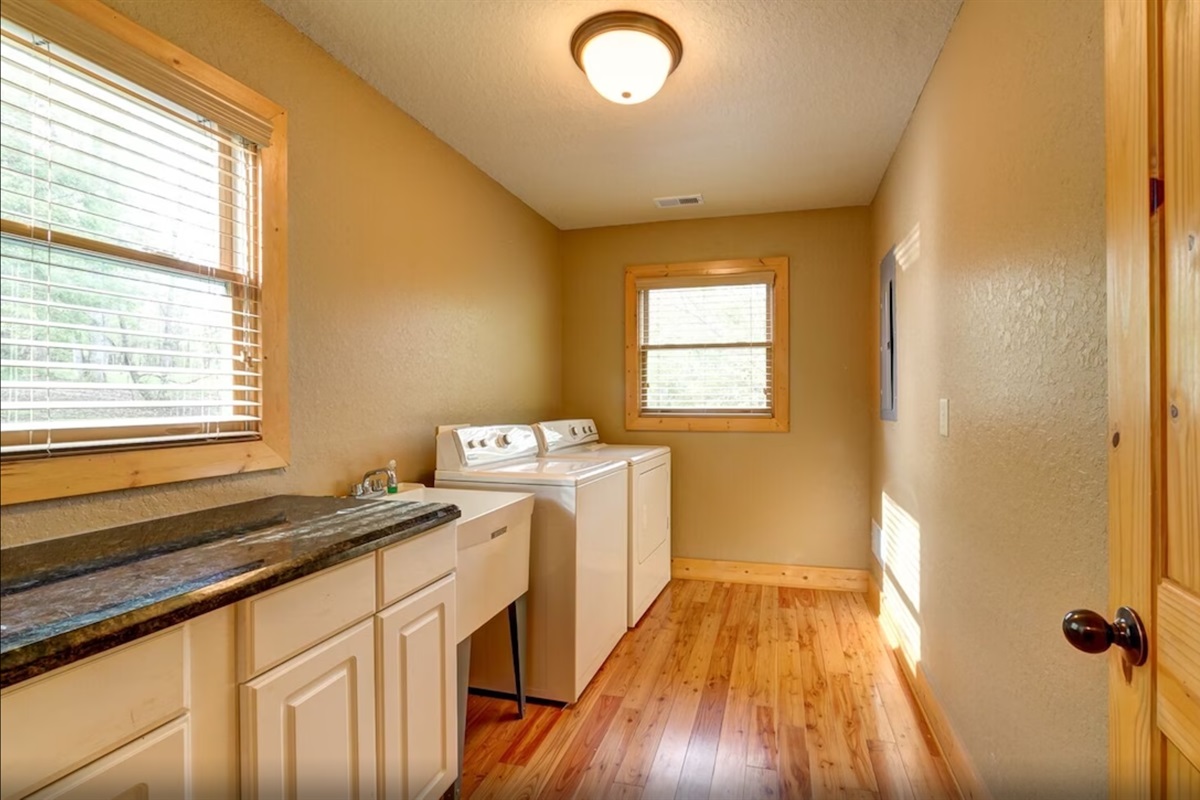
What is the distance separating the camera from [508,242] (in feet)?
10.5

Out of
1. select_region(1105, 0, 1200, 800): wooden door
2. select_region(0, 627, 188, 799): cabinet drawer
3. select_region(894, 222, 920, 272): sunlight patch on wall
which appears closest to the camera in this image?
select_region(1105, 0, 1200, 800): wooden door

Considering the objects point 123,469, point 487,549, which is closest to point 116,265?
point 123,469

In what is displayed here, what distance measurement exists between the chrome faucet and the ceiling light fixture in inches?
61.4

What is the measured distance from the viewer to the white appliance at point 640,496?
287 centimetres

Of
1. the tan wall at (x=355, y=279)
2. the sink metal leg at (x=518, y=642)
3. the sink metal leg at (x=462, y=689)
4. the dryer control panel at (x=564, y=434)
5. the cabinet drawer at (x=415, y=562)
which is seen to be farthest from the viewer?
the dryer control panel at (x=564, y=434)

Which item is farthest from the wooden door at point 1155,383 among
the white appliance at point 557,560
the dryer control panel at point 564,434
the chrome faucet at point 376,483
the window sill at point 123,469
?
the dryer control panel at point 564,434

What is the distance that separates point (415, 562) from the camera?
1421 mm

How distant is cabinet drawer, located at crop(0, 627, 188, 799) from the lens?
2.29ft

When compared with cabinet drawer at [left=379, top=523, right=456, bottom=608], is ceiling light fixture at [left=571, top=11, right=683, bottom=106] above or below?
above

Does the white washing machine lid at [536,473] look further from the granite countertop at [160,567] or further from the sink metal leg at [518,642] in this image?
the granite countertop at [160,567]

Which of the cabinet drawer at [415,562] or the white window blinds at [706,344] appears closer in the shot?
the cabinet drawer at [415,562]

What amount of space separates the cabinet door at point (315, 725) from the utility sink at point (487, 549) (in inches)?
16.7

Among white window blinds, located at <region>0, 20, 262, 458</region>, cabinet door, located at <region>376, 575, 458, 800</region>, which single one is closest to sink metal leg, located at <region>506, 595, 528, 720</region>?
cabinet door, located at <region>376, 575, 458, 800</region>

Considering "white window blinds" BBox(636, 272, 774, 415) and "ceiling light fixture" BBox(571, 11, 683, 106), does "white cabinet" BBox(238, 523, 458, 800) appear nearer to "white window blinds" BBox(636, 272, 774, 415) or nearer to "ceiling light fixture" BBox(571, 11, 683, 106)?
Answer: "ceiling light fixture" BBox(571, 11, 683, 106)
